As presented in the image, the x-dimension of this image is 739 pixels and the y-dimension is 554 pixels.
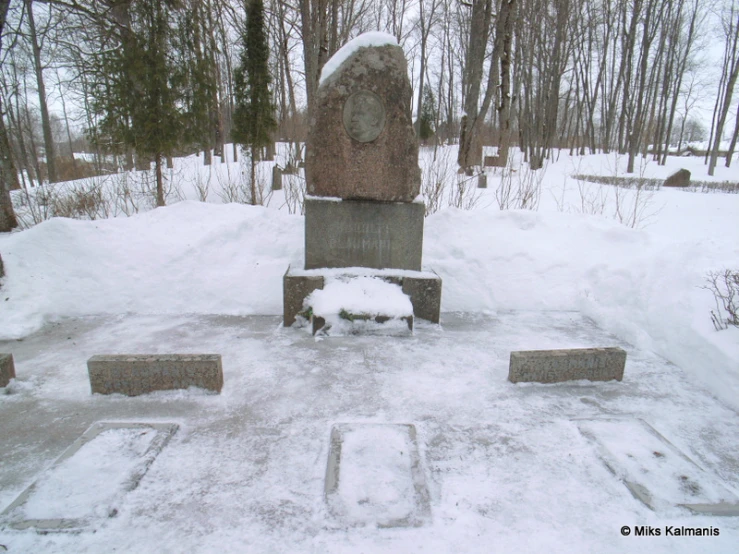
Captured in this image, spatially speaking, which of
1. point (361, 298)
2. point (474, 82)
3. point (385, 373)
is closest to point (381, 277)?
point (361, 298)

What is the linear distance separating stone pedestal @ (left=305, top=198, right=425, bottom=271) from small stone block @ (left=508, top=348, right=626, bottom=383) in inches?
66.9

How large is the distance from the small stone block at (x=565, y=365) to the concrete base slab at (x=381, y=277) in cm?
127

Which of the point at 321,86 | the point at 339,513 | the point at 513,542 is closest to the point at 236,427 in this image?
the point at 339,513

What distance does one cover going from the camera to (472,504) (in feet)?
6.77

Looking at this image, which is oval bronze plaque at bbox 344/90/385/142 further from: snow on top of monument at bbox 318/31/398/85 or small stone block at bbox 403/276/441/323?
small stone block at bbox 403/276/441/323

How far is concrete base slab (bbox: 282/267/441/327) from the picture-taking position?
14.0 ft

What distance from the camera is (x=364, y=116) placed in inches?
169

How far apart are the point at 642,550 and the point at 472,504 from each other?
70 cm

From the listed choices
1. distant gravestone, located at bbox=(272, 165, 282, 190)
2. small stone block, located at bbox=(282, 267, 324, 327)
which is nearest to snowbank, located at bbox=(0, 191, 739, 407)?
small stone block, located at bbox=(282, 267, 324, 327)

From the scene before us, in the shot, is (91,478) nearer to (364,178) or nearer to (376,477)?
(376,477)

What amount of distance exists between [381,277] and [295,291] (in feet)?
2.85

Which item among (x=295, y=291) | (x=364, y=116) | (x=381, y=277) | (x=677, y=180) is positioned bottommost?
(x=295, y=291)

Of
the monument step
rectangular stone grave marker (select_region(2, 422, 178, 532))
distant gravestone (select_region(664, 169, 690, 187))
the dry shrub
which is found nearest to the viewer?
rectangular stone grave marker (select_region(2, 422, 178, 532))

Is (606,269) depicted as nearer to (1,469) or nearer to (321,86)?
(321,86)
